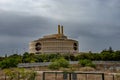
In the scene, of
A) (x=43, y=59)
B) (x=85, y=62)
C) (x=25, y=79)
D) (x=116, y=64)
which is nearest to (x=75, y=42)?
(x=43, y=59)

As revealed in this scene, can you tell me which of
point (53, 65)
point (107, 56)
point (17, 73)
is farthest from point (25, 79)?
point (107, 56)

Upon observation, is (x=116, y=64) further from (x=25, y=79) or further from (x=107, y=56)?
(x=25, y=79)

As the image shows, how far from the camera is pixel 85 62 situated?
90.9 meters

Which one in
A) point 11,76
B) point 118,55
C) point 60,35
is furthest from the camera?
point 60,35

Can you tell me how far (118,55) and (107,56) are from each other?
4.32m

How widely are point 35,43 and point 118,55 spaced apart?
68.5 meters

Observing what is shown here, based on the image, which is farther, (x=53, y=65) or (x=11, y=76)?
(x=53, y=65)

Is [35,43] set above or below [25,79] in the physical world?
above

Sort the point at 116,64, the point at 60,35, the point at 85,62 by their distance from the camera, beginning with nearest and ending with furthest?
1. the point at 85,62
2. the point at 116,64
3. the point at 60,35

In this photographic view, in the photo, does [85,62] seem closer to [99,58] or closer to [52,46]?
[99,58]

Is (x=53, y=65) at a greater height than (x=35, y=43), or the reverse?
(x=35, y=43)

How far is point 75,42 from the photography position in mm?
187000

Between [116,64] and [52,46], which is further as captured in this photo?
[52,46]

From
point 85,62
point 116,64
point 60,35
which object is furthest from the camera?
point 60,35
